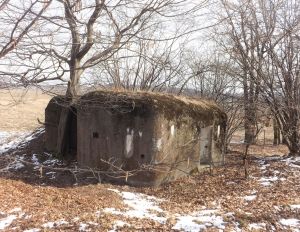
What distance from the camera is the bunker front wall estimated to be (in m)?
10.1

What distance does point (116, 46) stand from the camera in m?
6.63

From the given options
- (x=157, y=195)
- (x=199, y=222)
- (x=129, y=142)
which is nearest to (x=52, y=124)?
(x=129, y=142)

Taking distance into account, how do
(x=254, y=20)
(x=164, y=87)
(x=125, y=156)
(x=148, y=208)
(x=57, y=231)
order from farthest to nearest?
(x=164, y=87), (x=254, y=20), (x=125, y=156), (x=148, y=208), (x=57, y=231)

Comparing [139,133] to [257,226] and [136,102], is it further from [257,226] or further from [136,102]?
[257,226]

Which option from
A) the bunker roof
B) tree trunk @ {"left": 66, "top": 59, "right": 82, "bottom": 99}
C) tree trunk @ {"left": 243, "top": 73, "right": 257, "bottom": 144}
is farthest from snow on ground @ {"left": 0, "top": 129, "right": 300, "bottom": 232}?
tree trunk @ {"left": 243, "top": 73, "right": 257, "bottom": 144}

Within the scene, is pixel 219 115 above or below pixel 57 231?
above

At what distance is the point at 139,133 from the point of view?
33.1 feet

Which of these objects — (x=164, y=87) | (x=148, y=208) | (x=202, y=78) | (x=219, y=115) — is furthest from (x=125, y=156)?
(x=202, y=78)

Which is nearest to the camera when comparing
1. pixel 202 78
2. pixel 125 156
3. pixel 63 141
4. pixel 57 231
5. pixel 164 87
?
pixel 57 231

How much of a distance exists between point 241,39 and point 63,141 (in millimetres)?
6384

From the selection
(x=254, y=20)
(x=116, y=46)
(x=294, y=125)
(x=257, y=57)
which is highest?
(x=254, y=20)

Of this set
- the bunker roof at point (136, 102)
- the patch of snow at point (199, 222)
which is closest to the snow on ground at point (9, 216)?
the patch of snow at point (199, 222)

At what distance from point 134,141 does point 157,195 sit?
1361 millimetres

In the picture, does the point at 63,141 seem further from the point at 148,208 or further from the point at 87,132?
the point at 148,208
